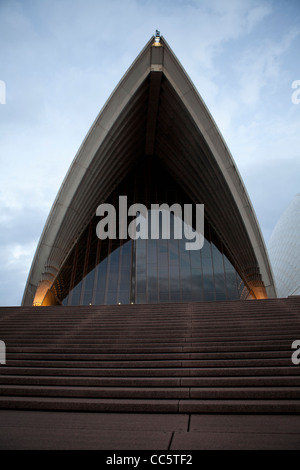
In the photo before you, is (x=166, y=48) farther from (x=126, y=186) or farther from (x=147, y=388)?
(x=147, y=388)

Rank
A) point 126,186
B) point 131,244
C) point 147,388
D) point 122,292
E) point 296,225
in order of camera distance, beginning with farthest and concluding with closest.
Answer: point 296,225, point 126,186, point 131,244, point 122,292, point 147,388

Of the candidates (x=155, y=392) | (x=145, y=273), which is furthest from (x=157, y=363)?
(x=145, y=273)

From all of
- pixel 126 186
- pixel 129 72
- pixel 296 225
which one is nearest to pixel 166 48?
pixel 129 72

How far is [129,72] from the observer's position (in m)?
14.1

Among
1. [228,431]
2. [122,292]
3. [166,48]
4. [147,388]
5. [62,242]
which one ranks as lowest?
[228,431]

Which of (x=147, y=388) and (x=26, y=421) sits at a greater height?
(x=147, y=388)

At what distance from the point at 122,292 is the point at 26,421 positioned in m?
11.3

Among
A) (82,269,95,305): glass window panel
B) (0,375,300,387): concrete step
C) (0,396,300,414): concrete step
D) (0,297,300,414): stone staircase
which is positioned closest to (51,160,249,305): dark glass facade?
(82,269,95,305): glass window panel

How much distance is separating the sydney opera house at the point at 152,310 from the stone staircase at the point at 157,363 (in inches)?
0.7

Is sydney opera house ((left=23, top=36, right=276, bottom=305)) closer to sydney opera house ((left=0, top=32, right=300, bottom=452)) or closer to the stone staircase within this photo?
sydney opera house ((left=0, top=32, right=300, bottom=452))

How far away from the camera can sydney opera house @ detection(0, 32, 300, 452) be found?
8.93 ft

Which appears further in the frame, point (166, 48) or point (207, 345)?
point (166, 48)

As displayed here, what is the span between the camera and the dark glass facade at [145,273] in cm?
1409

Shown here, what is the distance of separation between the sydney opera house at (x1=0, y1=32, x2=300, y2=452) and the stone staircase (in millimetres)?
19
